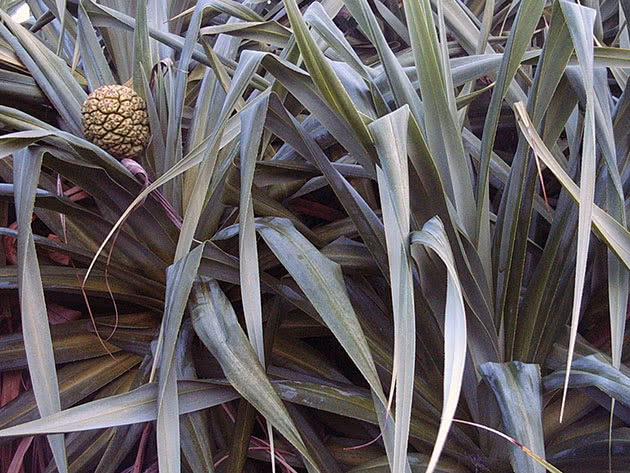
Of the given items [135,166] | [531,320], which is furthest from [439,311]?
[135,166]

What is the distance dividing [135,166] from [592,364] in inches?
16.2

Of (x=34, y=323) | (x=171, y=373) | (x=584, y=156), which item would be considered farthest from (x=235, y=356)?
(x=584, y=156)

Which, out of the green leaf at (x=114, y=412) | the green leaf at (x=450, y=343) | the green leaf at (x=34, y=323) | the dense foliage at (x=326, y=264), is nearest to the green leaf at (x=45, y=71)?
the dense foliage at (x=326, y=264)

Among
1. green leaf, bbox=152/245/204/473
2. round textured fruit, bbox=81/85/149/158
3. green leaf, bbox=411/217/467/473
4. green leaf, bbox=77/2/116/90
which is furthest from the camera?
green leaf, bbox=77/2/116/90

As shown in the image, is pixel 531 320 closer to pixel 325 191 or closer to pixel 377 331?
pixel 377 331

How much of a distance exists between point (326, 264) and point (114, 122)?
0.89 feet

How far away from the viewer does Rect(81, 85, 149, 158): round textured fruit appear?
0.61 m

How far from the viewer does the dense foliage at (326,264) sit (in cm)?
42

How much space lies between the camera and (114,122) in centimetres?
61

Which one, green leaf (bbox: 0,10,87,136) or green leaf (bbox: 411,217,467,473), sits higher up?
green leaf (bbox: 0,10,87,136)

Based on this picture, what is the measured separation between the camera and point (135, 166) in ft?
1.93

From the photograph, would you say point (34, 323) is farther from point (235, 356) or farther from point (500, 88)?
point (500, 88)

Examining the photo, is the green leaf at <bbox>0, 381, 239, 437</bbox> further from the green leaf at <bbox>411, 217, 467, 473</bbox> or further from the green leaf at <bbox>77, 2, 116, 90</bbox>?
the green leaf at <bbox>77, 2, 116, 90</bbox>

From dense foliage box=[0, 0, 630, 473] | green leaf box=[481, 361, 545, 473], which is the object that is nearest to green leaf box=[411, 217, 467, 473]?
dense foliage box=[0, 0, 630, 473]
